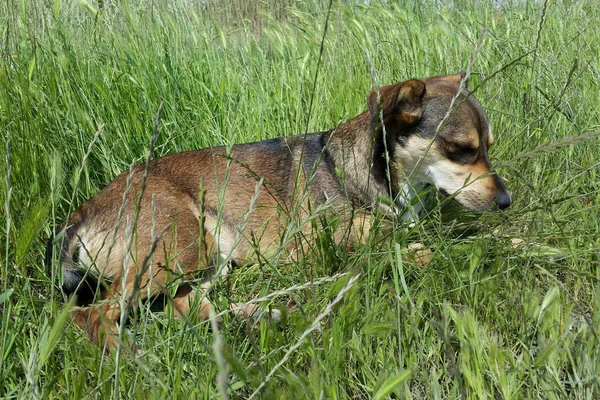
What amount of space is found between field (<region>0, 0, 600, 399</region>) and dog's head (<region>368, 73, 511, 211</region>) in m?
0.17

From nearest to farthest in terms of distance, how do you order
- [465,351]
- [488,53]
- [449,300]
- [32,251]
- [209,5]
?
1. [465,351]
2. [449,300]
3. [32,251]
4. [488,53]
5. [209,5]

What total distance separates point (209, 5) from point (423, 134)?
2837mm

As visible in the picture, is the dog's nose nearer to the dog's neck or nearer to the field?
the field

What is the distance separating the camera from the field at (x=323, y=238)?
6.07 ft

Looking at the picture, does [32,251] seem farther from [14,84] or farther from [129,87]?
[129,87]

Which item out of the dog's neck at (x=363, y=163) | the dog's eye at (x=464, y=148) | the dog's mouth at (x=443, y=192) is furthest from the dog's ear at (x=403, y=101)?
the dog's mouth at (x=443, y=192)

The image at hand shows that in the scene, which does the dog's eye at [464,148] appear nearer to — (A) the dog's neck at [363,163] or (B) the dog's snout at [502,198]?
(B) the dog's snout at [502,198]

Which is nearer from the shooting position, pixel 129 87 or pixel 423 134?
pixel 423 134

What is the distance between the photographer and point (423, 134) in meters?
3.64

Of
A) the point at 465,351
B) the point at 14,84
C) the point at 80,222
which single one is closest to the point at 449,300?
the point at 465,351

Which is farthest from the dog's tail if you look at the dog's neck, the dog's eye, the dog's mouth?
the dog's eye

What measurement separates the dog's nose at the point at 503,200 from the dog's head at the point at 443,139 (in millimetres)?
64

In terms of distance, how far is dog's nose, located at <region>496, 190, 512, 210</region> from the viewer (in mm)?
3387

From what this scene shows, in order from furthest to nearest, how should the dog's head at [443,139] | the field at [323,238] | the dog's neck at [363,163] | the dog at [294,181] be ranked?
the dog's neck at [363,163] → the dog's head at [443,139] → the dog at [294,181] → the field at [323,238]
